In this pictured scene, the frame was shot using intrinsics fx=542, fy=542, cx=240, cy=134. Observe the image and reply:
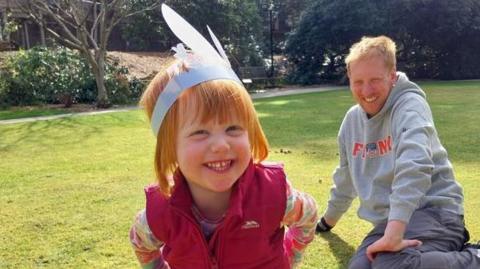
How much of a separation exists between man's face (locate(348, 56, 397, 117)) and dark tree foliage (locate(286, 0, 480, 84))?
1778cm

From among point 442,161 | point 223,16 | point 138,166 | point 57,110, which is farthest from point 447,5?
point 442,161

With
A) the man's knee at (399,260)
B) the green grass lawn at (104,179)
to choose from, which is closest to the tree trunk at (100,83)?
the green grass lawn at (104,179)

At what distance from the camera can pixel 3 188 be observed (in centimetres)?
495

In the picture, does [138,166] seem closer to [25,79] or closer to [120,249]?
[120,249]

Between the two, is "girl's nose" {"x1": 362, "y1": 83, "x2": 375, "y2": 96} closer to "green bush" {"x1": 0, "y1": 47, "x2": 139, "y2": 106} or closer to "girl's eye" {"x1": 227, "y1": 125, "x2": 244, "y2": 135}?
"girl's eye" {"x1": 227, "y1": 125, "x2": 244, "y2": 135}

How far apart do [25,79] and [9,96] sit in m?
0.58

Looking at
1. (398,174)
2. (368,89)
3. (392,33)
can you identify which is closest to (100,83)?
(368,89)

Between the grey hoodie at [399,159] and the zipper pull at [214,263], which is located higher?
the grey hoodie at [399,159]

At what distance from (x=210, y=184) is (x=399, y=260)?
104 centimetres

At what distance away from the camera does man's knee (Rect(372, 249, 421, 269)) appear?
2309 mm

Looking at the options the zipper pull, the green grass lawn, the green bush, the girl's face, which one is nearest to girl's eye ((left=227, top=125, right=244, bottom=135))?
the girl's face

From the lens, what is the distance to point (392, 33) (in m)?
20.9

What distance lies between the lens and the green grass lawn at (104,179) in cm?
325

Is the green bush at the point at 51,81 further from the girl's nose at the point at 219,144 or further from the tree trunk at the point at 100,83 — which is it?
the girl's nose at the point at 219,144
